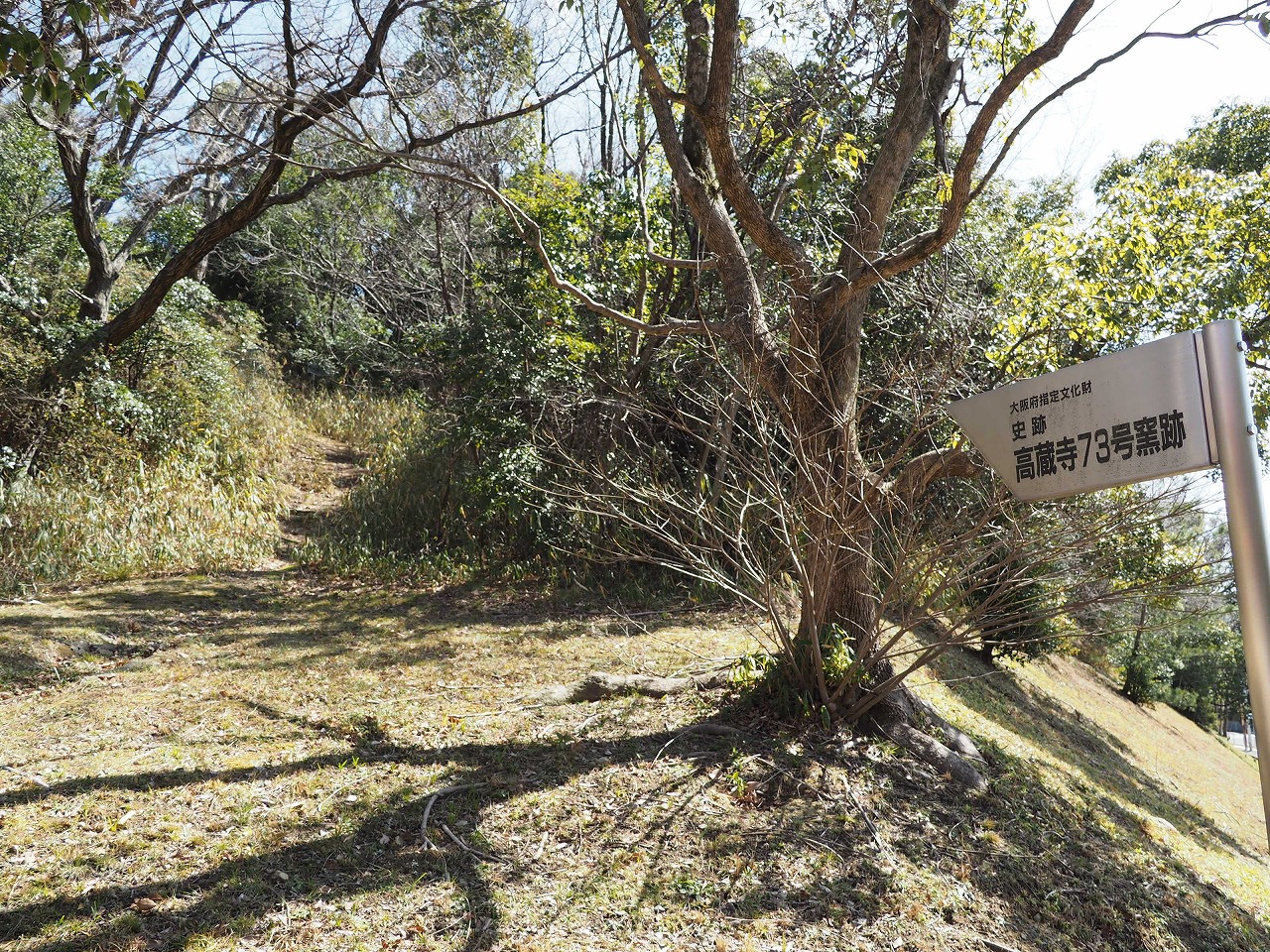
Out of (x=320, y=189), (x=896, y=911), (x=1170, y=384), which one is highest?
(x=320, y=189)

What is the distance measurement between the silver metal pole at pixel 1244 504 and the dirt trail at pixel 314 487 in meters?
8.55

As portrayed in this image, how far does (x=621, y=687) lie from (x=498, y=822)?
67.0 inches

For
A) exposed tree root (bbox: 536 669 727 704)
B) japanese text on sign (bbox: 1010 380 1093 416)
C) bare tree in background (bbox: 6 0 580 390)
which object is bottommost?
exposed tree root (bbox: 536 669 727 704)

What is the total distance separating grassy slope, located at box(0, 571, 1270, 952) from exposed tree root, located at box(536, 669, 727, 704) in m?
0.13

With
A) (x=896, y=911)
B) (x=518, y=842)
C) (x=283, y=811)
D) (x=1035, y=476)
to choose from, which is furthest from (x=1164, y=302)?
(x=283, y=811)

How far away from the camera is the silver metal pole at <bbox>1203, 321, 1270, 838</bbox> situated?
8.48 ft

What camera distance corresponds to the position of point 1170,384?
274 cm

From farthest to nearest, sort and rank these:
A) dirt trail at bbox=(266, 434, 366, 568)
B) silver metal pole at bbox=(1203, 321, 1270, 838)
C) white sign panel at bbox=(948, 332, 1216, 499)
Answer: dirt trail at bbox=(266, 434, 366, 568) < white sign panel at bbox=(948, 332, 1216, 499) < silver metal pole at bbox=(1203, 321, 1270, 838)

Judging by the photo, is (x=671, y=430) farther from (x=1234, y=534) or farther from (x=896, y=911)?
(x=1234, y=534)

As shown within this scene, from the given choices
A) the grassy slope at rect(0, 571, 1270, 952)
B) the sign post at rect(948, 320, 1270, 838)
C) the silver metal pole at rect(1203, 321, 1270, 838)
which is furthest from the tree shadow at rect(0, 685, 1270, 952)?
the silver metal pole at rect(1203, 321, 1270, 838)

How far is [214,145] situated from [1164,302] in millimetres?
10713

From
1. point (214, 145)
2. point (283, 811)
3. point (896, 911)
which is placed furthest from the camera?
point (214, 145)

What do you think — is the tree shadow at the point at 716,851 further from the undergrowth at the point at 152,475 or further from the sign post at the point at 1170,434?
the undergrowth at the point at 152,475

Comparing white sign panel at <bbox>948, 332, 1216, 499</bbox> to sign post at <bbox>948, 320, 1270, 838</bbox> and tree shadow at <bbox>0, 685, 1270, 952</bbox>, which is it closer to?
sign post at <bbox>948, 320, 1270, 838</bbox>
